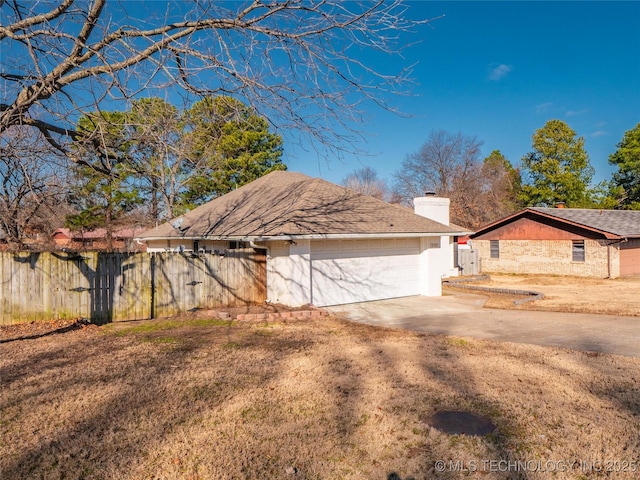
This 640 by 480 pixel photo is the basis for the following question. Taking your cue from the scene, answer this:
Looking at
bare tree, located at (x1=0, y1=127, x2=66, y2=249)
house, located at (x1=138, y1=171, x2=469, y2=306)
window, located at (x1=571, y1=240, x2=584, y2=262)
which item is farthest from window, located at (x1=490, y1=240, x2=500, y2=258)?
bare tree, located at (x1=0, y1=127, x2=66, y2=249)

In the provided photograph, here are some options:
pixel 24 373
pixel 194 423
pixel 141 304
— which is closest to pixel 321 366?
pixel 194 423

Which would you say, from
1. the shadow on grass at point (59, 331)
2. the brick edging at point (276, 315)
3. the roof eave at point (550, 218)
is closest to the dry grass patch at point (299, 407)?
the shadow on grass at point (59, 331)

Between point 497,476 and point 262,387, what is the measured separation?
2.97 meters

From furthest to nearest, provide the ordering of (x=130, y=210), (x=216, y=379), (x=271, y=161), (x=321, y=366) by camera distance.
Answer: (x=271, y=161) → (x=130, y=210) → (x=321, y=366) → (x=216, y=379)

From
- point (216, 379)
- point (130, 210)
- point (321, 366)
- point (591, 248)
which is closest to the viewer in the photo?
point (216, 379)

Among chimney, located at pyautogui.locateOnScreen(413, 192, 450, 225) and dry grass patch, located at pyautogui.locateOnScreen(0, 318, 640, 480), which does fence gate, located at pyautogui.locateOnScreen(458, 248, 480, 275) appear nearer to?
chimney, located at pyautogui.locateOnScreen(413, 192, 450, 225)

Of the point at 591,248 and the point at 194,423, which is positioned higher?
the point at 591,248

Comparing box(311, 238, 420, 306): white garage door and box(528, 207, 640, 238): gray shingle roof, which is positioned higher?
box(528, 207, 640, 238): gray shingle roof

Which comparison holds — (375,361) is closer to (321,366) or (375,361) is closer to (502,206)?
(321,366)

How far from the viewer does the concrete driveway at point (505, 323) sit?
8.22 meters

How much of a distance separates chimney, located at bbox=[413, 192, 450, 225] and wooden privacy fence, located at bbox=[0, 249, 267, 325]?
43.5ft

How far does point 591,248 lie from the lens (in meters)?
23.0

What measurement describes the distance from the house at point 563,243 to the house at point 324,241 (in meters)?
11.7

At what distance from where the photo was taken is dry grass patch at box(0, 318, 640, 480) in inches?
148
